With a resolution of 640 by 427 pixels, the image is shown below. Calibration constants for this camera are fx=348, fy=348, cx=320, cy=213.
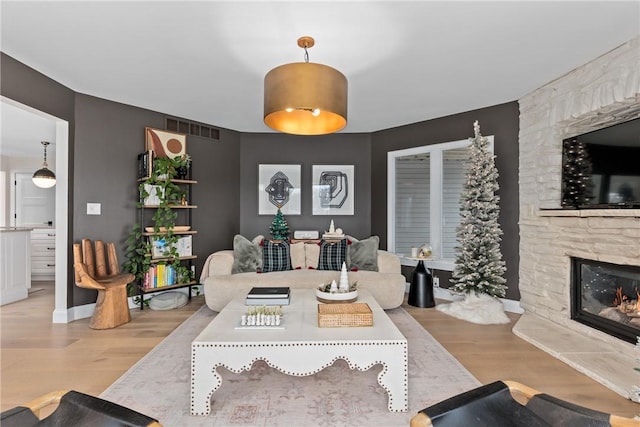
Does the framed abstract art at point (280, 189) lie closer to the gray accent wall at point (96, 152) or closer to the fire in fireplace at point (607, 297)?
the gray accent wall at point (96, 152)

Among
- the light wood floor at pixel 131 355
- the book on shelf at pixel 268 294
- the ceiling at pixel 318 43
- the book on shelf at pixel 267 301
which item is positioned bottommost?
the light wood floor at pixel 131 355

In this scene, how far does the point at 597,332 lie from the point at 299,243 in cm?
323

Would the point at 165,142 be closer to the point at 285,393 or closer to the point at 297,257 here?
the point at 297,257

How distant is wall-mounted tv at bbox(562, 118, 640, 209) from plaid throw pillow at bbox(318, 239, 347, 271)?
240cm

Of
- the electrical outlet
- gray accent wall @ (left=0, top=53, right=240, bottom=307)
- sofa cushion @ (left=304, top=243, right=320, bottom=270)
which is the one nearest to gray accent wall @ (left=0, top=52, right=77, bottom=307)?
gray accent wall @ (left=0, top=53, right=240, bottom=307)

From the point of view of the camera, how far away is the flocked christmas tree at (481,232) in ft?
13.0

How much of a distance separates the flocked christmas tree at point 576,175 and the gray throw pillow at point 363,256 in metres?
2.05

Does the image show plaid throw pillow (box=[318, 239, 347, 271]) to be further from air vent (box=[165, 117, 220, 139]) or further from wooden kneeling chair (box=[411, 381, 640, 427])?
wooden kneeling chair (box=[411, 381, 640, 427])

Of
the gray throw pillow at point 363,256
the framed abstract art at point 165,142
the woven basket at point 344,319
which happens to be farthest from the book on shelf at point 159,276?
the woven basket at point 344,319

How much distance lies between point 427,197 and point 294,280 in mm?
2371

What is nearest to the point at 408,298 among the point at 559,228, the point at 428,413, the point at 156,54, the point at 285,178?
the point at 559,228

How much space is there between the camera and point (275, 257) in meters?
4.28

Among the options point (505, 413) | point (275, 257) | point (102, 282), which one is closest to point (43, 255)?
point (102, 282)

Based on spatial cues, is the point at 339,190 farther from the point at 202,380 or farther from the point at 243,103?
the point at 202,380
